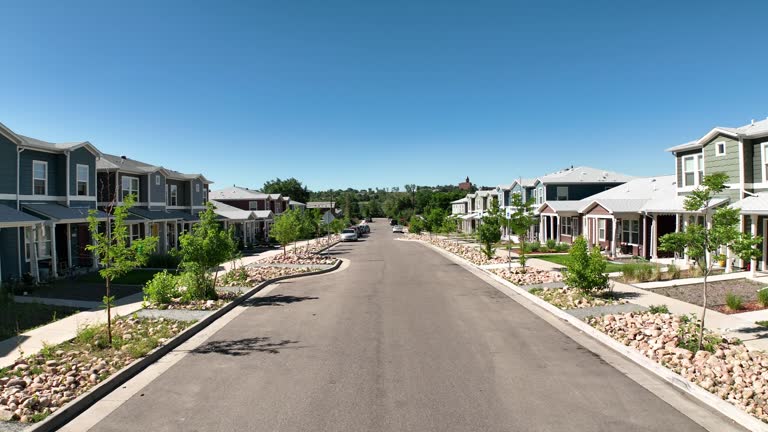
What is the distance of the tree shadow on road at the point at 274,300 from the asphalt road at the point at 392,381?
1.50 m

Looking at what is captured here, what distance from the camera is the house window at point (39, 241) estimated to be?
19.8 metres

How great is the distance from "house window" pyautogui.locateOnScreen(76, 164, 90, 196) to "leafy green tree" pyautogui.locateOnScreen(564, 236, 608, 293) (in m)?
23.7

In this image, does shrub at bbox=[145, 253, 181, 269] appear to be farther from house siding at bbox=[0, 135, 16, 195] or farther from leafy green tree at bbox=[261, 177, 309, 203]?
leafy green tree at bbox=[261, 177, 309, 203]

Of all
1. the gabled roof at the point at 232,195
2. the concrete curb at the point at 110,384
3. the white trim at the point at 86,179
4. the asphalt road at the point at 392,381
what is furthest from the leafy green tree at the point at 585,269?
the gabled roof at the point at 232,195

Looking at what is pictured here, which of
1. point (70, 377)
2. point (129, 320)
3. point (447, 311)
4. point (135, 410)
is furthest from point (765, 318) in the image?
point (129, 320)

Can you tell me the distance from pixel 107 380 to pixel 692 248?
11.5m

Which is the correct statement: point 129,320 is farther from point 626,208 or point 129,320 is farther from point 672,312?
point 626,208

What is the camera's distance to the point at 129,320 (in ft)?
40.4

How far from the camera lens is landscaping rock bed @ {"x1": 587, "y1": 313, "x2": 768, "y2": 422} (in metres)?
7.21

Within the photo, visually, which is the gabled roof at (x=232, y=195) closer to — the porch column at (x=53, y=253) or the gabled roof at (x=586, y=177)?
the gabled roof at (x=586, y=177)

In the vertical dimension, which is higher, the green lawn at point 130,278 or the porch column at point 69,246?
the porch column at point 69,246

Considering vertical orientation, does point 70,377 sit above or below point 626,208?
below

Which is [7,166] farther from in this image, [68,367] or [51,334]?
[68,367]

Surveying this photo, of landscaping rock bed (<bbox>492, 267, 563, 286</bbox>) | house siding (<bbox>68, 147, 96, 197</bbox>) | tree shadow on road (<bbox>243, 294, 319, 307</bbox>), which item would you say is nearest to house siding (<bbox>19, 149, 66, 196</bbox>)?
house siding (<bbox>68, 147, 96, 197</bbox>)
